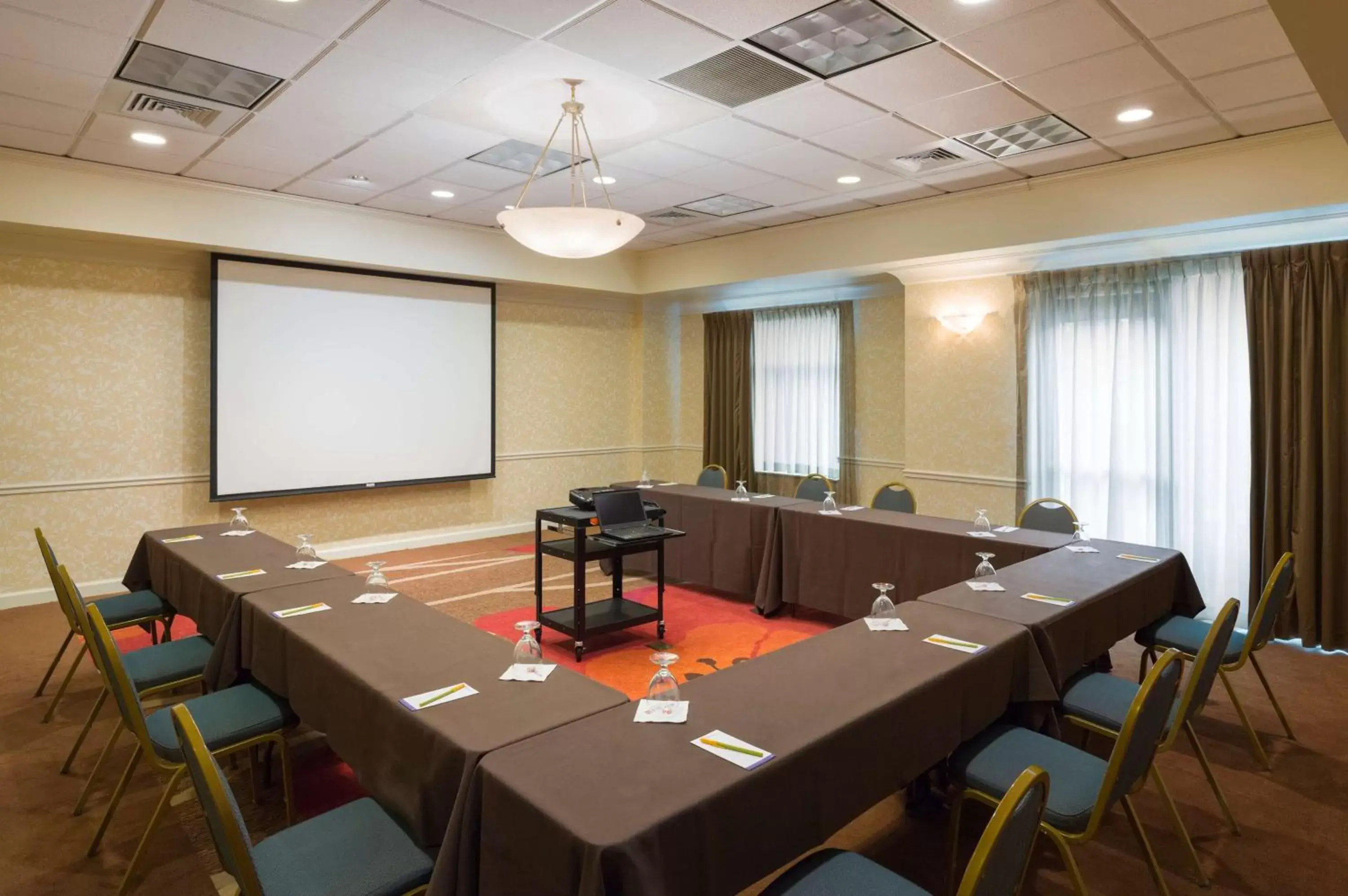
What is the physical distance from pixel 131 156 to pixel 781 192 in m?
4.30

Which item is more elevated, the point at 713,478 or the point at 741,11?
the point at 741,11

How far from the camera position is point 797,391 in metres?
7.78

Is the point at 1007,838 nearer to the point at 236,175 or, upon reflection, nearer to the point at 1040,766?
the point at 1040,766

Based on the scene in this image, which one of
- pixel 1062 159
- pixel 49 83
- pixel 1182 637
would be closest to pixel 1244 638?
pixel 1182 637

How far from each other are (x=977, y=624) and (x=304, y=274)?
5.91 meters

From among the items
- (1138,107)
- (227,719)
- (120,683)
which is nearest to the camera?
(120,683)

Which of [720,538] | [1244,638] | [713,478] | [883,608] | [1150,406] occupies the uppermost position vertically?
[1150,406]

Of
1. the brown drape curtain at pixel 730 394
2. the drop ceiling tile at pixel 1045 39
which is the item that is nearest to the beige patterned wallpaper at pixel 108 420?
the brown drape curtain at pixel 730 394

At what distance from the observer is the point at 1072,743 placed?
11.0 feet

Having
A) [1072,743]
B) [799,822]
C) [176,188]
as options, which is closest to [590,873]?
[799,822]

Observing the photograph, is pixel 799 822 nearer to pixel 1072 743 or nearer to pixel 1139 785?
pixel 1139 785

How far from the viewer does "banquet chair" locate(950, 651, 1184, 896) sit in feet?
6.04

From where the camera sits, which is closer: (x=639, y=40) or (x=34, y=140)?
(x=639, y=40)

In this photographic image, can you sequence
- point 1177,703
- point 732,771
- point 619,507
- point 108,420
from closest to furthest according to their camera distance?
1. point 732,771
2. point 1177,703
3. point 619,507
4. point 108,420
